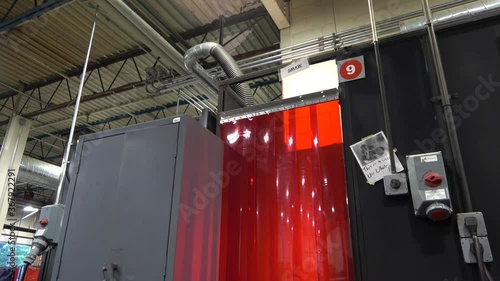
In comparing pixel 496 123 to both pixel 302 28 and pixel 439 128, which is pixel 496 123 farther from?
pixel 302 28

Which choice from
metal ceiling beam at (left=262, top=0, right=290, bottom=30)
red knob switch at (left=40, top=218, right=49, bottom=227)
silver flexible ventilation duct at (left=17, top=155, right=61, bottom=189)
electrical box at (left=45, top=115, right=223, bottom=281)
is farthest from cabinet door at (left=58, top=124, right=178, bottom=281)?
silver flexible ventilation duct at (left=17, top=155, right=61, bottom=189)

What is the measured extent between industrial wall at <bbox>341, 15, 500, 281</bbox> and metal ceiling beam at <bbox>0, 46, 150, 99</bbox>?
417 cm

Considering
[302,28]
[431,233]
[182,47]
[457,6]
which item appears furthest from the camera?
[182,47]

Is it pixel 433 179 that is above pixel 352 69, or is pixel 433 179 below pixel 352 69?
below

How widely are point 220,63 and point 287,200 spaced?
167 centimetres

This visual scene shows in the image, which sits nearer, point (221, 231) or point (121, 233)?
point (121, 233)

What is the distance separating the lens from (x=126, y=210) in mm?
1593

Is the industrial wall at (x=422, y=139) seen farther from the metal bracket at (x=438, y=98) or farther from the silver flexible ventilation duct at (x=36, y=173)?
the silver flexible ventilation duct at (x=36, y=173)

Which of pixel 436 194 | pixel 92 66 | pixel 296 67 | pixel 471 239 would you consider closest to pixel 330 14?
pixel 296 67

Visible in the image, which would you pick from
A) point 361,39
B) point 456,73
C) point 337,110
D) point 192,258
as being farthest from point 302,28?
point 192,258

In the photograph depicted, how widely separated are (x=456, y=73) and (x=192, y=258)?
1.30m

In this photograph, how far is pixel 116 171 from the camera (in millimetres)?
1702

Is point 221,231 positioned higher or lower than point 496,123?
lower

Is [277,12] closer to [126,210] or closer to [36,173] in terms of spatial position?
[126,210]
